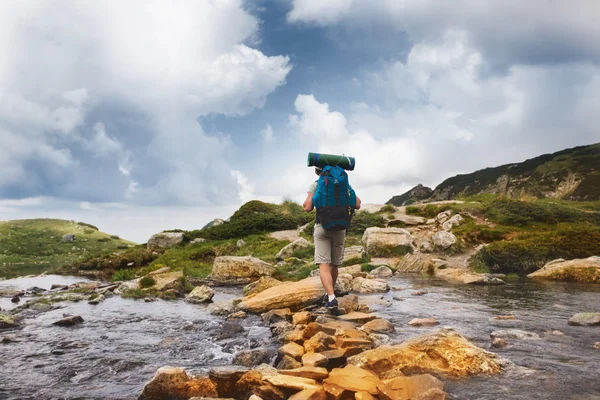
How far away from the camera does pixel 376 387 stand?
4.29m

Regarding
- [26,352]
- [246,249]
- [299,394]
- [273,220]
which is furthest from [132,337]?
[273,220]

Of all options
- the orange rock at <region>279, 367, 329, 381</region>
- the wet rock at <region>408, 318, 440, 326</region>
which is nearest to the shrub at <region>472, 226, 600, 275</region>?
the wet rock at <region>408, 318, 440, 326</region>

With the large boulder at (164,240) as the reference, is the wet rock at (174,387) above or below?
below

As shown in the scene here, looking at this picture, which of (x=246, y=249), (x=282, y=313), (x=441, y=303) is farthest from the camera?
(x=246, y=249)

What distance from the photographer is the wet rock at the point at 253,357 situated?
19.5ft

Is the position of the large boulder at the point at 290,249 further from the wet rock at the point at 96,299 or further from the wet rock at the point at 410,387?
the wet rock at the point at 410,387

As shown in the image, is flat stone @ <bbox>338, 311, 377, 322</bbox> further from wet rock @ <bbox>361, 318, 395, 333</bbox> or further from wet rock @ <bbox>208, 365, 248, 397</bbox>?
wet rock @ <bbox>208, 365, 248, 397</bbox>

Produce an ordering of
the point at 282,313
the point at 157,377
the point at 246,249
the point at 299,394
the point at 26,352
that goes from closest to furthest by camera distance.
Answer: the point at 299,394 → the point at 157,377 → the point at 26,352 → the point at 282,313 → the point at 246,249

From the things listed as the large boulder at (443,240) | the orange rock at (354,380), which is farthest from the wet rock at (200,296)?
the large boulder at (443,240)

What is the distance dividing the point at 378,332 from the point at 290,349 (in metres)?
2.17

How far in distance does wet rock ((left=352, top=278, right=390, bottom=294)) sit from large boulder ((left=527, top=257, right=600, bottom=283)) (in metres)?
7.30

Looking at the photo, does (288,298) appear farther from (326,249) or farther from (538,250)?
(538,250)

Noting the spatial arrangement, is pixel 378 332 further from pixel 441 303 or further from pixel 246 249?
pixel 246 249

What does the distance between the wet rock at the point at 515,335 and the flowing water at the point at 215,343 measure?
143 millimetres
